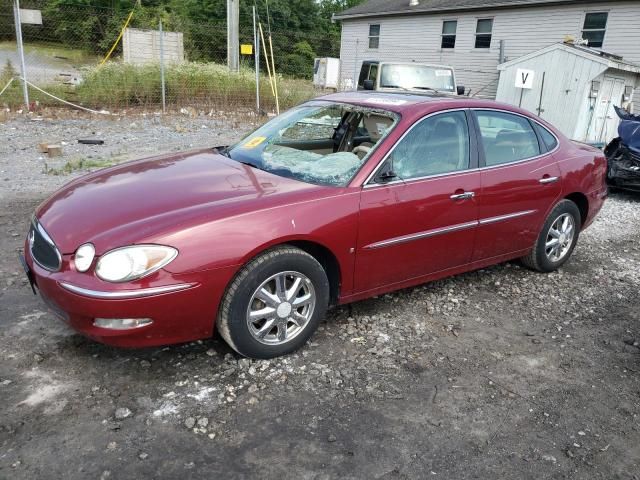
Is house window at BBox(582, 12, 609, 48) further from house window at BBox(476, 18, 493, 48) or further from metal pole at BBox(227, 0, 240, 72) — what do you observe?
metal pole at BBox(227, 0, 240, 72)

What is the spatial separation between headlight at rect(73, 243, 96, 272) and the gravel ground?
2.16ft

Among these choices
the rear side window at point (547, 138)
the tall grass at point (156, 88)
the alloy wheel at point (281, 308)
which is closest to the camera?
the alloy wheel at point (281, 308)

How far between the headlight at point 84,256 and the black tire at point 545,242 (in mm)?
3594

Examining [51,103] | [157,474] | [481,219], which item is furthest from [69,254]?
[51,103]

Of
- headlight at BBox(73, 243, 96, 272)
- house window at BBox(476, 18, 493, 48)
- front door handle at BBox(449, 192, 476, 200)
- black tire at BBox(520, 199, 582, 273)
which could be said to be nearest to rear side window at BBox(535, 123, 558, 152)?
black tire at BBox(520, 199, 582, 273)

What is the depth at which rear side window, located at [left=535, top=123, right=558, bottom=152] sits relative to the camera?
4.55 meters

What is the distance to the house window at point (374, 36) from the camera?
26.7 m

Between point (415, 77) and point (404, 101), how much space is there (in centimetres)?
856

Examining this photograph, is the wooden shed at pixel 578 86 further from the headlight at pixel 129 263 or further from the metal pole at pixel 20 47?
the headlight at pixel 129 263

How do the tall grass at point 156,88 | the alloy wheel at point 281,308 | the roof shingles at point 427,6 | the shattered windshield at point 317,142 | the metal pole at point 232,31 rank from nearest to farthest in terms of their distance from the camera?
the alloy wheel at point 281,308 → the shattered windshield at point 317,142 → the tall grass at point 156,88 → the metal pole at point 232,31 → the roof shingles at point 427,6

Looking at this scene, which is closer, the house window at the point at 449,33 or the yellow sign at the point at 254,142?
the yellow sign at the point at 254,142

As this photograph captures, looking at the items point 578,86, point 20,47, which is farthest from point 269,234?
point 578,86

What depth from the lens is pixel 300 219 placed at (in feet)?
10.0

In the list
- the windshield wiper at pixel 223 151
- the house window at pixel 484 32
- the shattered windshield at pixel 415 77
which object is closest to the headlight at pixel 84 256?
the windshield wiper at pixel 223 151
